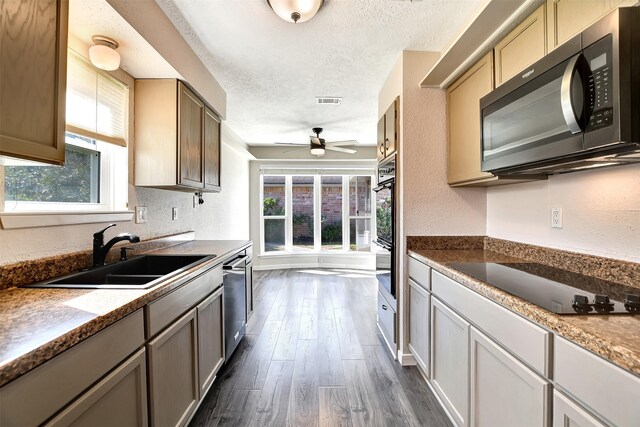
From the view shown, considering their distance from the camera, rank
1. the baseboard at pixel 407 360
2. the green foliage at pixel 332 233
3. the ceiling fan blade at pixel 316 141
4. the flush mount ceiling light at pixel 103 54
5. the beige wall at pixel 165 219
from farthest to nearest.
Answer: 1. the green foliage at pixel 332 233
2. the ceiling fan blade at pixel 316 141
3. the baseboard at pixel 407 360
4. the flush mount ceiling light at pixel 103 54
5. the beige wall at pixel 165 219

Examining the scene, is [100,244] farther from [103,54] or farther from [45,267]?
[103,54]

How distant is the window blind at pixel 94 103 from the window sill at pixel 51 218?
19.0 inches

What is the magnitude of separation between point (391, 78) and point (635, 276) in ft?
7.16

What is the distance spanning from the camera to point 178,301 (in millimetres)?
1417

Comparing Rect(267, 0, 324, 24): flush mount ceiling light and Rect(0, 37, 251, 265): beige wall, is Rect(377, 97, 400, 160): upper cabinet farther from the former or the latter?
Rect(0, 37, 251, 265): beige wall

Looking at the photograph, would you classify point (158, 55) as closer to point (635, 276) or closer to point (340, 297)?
point (635, 276)

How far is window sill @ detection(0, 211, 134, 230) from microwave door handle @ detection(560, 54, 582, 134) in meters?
2.34

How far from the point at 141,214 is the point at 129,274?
51 cm

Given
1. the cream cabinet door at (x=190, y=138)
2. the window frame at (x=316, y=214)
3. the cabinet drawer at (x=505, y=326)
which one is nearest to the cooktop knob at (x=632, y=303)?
the cabinet drawer at (x=505, y=326)

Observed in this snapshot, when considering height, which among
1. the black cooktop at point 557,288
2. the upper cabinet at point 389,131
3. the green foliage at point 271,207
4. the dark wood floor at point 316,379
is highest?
the upper cabinet at point 389,131

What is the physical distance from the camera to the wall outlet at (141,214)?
83.7 inches

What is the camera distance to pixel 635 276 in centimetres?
123

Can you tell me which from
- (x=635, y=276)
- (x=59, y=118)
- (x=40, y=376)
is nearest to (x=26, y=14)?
(x=59, y=118)

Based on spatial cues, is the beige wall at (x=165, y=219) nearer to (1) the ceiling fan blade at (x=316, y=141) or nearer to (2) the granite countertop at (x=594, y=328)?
(1) the ceiling fan blade at (x=316, y=141)
